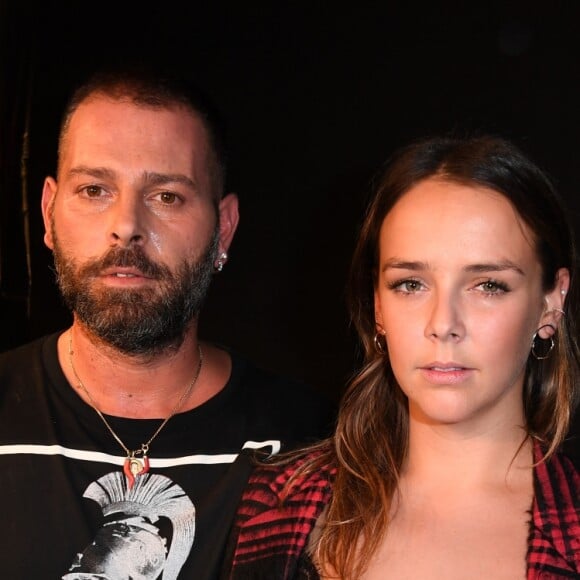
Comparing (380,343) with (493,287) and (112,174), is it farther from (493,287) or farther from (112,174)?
(112,174)

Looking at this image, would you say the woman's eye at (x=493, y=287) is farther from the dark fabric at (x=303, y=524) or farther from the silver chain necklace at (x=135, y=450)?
the silver chain necklace at (x=135, y=450)

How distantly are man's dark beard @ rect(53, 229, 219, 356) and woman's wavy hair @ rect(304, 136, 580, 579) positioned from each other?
1.11ft

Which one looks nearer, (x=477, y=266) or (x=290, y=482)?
(x=477, y=266)

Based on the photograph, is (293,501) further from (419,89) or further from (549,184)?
Result: (419,89)

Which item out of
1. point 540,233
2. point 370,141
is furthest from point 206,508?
point 370,141

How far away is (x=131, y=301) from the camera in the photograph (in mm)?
2086

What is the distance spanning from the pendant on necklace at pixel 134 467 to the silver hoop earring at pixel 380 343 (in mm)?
474

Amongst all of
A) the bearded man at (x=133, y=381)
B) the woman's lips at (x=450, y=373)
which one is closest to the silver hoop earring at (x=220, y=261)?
the bearded man at (x=133, y=381)

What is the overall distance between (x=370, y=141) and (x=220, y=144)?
44cm

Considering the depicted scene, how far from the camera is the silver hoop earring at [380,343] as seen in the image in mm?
2006

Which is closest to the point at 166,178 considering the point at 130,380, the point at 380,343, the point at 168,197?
the point at 168,197

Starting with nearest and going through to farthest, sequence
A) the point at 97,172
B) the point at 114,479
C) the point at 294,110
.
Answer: the point at 114,479 → the point at 97,172 → the point at 294,110

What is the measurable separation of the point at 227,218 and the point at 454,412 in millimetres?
761

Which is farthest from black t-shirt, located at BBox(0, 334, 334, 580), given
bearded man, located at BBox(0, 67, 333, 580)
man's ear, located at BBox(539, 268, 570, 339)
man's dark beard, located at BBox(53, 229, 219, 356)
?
man's ear, located at BBox(539, 268, 570, 339)
